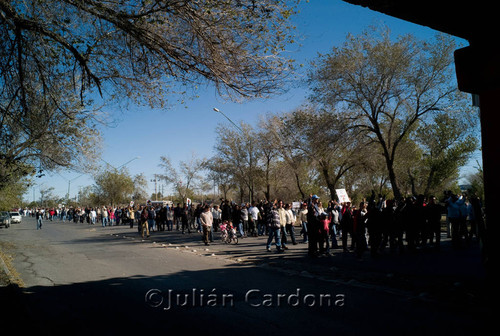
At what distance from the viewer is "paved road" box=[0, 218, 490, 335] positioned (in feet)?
16.3

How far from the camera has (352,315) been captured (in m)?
5.36

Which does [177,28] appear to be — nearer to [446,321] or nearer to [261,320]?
[261,320]

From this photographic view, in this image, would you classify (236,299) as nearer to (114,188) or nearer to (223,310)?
(223,310)

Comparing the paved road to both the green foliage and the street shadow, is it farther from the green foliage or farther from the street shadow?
the green foliage

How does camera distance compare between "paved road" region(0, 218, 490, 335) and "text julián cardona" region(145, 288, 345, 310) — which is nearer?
"paved road" region(0, 218, 490, 335)

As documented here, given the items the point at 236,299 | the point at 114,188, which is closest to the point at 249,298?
the point at 236,299

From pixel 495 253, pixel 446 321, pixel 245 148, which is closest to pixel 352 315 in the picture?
pixel 446 321

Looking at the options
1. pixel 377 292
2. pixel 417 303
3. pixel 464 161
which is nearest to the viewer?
pixel 417 303

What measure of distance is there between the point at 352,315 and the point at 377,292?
1.67 m

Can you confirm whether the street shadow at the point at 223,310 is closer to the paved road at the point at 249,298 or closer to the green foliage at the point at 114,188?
the paved road at the point at 249,298

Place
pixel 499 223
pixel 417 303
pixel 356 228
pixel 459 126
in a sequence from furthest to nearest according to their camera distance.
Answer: pixel 459 126
pixel 356 228
pixel 417 303
pixel 499 223

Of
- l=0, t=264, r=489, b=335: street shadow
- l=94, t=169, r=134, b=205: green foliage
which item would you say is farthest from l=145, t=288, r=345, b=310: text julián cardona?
l=94, t=169, r=134, b=205: green foliage

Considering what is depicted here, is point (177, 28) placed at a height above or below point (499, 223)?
above

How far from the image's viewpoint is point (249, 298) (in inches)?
252
